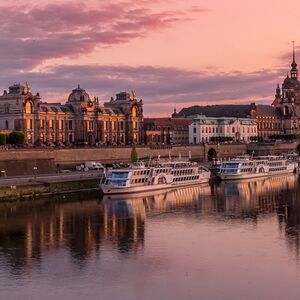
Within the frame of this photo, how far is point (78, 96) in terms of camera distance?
3893 inches

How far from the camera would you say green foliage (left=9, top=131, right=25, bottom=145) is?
79188 mm

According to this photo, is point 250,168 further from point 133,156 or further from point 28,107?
point 28,107

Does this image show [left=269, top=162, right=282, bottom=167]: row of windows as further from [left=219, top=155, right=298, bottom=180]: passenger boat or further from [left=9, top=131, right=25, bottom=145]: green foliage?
[left=9, top=131, right=25, bottom=145]: green foliage

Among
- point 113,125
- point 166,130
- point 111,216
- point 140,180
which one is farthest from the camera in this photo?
point 166,130

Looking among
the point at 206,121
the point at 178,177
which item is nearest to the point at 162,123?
the point at 206,121

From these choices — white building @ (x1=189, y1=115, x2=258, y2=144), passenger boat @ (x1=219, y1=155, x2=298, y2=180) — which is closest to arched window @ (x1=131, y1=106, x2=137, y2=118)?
white building @ (x1=189, y1=115, x2=258, y2=144)

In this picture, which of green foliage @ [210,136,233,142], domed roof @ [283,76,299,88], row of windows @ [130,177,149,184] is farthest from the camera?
domed roof @ [283,76,299,88]

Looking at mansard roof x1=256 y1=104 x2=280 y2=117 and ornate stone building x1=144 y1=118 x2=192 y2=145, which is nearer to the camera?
ornate stone building x1=144 y1=118 x2=192 y2=145

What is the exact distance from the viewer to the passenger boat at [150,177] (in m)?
58.9

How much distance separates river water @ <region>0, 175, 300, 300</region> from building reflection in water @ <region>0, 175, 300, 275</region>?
0.19ft

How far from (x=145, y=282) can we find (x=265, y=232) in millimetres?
12622

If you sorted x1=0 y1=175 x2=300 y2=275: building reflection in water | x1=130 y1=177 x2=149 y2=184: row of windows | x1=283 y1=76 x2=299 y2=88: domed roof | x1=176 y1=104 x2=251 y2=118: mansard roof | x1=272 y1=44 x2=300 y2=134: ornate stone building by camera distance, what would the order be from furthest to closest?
x1=283 y1=76 x2=299 y2=88: domed roof
x1=272 y1=44 x2=300 y2=134: ornate stone building
x1=176 y1=104 x2=251 y2=118: mansard roof
x1=130 y1=177 x2=149 y2=184: row of windows
x1=0 y1=175 x2=300 y2=275: building reflection in water

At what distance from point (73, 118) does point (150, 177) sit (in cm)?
3833

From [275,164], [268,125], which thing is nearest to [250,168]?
[275,164]
